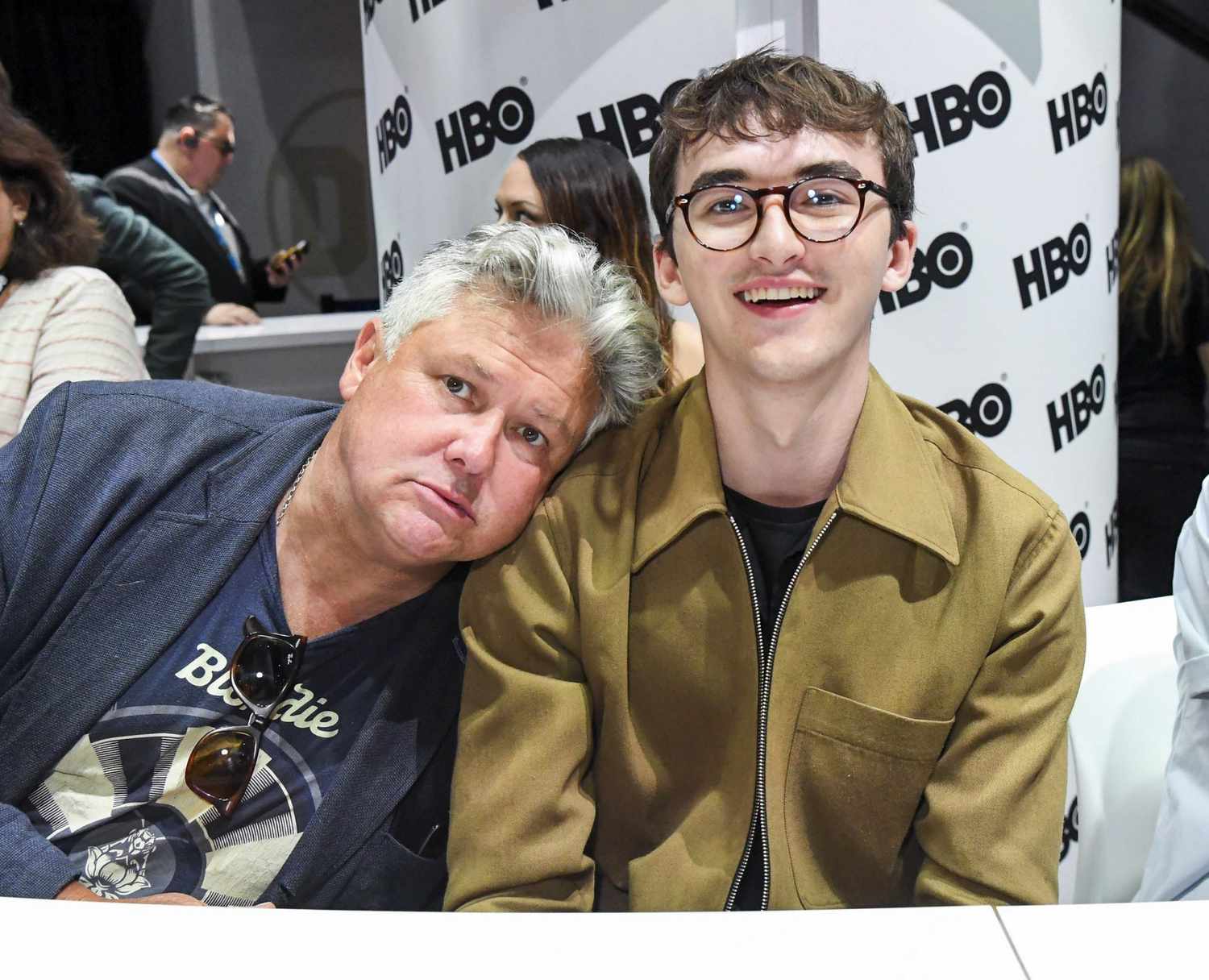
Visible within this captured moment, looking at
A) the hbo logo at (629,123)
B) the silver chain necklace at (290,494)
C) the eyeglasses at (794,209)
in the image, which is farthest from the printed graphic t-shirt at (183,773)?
the hbo logo at (629,123)

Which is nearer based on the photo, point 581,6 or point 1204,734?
point 1204,734

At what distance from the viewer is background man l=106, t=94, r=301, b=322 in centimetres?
475

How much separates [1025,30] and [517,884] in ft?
5.00

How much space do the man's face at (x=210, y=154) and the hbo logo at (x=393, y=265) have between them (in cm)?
288

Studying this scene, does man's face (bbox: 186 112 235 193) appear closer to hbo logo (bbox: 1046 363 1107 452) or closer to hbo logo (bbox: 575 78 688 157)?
hbo logo (bbox: 575 78 688 157)

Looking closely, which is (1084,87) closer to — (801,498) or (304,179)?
(801,498)

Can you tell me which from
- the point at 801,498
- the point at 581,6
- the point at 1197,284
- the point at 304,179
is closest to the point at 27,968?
the point at 801,498

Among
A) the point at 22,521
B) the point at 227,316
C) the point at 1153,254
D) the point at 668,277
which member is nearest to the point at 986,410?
the point at 668,277

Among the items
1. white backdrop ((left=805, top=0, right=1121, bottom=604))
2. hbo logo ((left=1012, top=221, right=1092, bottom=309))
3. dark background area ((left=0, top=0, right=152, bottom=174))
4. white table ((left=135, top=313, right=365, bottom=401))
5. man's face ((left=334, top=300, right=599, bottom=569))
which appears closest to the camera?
man's face ((left=334, top=300, right=599, bottom=569))

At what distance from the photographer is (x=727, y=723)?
1.25 m

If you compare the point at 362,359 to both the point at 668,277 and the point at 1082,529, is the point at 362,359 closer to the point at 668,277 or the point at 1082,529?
the point at 668,277

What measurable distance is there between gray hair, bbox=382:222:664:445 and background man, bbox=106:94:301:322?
3588mm

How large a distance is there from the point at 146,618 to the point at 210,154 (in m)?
4.04

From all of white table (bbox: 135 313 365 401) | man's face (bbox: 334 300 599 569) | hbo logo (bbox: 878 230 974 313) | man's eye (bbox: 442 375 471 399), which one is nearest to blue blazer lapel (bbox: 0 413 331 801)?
man's face (bbox: 334 300 599 569)
